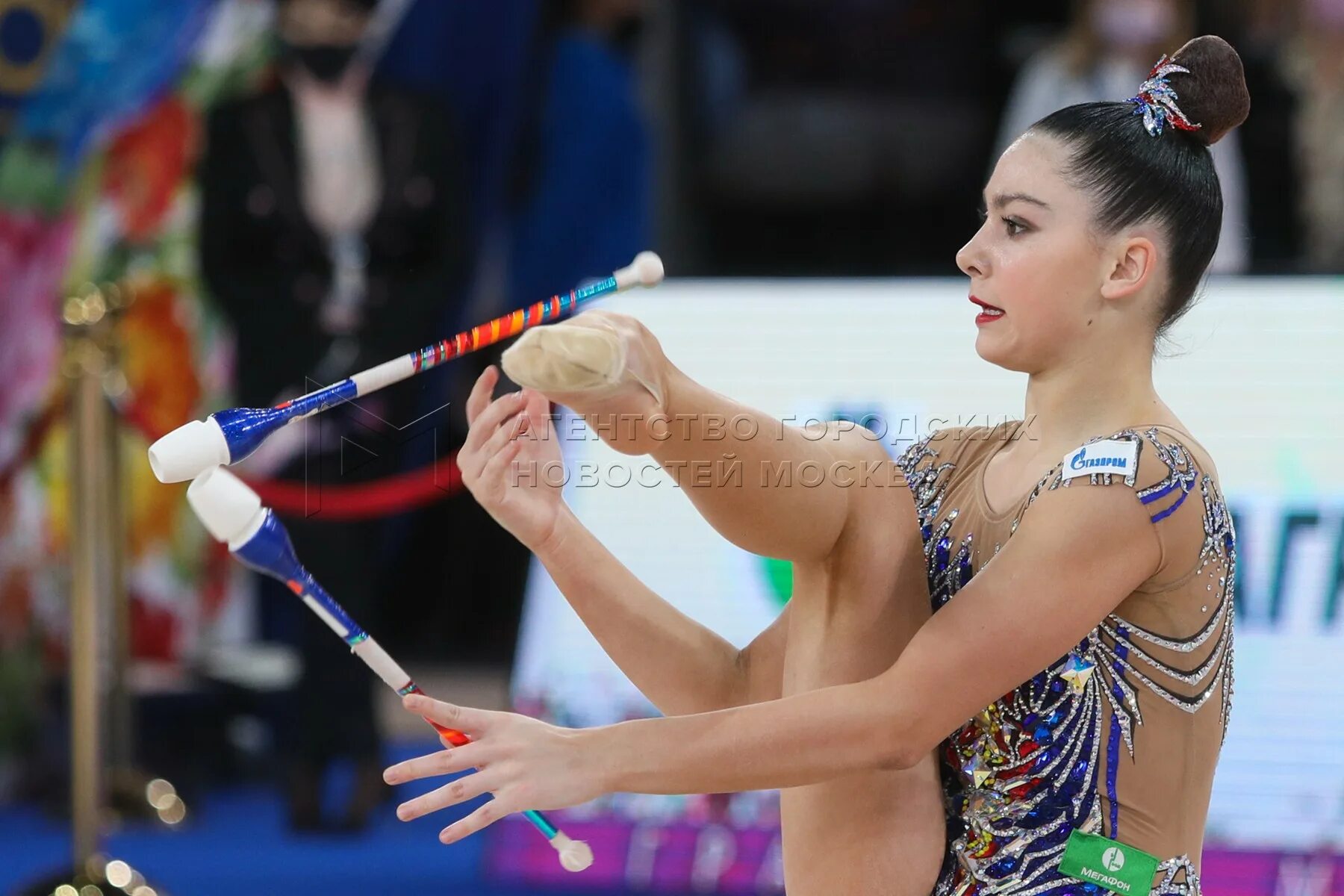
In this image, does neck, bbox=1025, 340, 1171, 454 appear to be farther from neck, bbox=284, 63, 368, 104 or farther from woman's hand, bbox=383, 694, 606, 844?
neck, bbox=284, 63, 368, 104

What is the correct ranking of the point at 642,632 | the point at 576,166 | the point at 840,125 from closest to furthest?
the point at 642,632
the point at 576,166
the point at 840,125

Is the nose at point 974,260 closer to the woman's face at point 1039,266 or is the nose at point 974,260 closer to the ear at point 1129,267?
the woman's face at point 1039,266

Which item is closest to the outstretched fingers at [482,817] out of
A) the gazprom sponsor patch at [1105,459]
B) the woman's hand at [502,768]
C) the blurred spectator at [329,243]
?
the woman's hand at [502,768]

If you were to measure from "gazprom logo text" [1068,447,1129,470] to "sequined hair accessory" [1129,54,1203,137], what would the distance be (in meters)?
0.36

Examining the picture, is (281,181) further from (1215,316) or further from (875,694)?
(875,694)

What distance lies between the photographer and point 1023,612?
59.7 inches

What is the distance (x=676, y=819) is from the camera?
10.8 feet

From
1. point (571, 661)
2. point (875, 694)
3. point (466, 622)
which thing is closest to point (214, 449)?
point (875, 694)

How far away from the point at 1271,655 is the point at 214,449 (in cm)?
222

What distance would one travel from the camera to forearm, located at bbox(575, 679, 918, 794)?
4.83 ft

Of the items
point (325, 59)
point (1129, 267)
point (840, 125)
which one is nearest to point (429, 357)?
point (1129, 267)

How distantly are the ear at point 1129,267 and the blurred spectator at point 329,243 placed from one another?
2519 mm

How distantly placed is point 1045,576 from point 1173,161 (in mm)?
487

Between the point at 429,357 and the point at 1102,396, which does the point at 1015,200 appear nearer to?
the point at 1102,396
